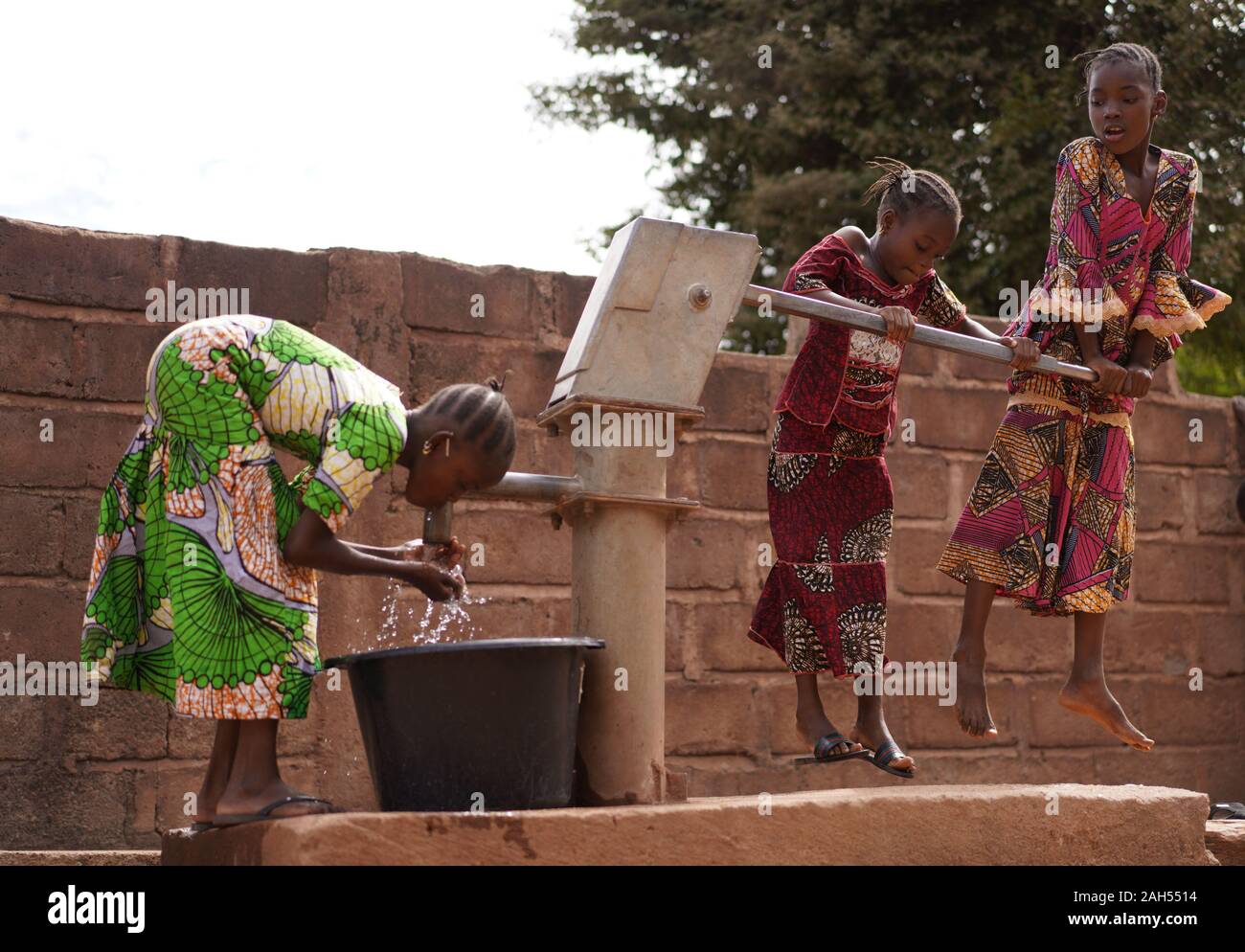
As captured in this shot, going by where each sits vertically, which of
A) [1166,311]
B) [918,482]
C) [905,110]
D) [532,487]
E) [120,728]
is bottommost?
[120,728]

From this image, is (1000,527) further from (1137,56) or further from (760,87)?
(760,87)

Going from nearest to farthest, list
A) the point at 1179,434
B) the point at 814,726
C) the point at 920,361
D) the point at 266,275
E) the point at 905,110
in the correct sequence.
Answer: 1. the point at 814,726
2. the point at 266,275
3. the point at 920,361
4. the point at 1179,434
5. the point at 905,110

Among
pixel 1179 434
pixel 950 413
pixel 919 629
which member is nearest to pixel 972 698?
pixel 919 629

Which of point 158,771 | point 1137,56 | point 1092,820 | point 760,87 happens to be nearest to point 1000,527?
point 1092,820

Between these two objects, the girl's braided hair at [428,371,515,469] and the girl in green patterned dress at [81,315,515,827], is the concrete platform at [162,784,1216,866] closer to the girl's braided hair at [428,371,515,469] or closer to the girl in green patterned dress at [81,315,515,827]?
the girl in green patterned dress at [81,315,515,827]

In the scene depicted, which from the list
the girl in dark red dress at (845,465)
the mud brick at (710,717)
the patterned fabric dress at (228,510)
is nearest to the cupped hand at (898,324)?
the girl in dark red dress at (845,465)

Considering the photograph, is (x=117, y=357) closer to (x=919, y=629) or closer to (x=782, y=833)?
(x=782, y=833)

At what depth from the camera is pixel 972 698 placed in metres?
3.81

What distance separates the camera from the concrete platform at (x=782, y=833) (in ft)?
8.65

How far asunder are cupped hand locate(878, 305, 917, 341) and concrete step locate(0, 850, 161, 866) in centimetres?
224

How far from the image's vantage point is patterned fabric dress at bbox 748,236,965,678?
375cm

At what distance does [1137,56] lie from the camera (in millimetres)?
3820

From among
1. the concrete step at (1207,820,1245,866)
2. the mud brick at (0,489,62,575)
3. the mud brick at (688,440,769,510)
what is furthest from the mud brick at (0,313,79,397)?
the concrete step at (1207,820,1245,866)

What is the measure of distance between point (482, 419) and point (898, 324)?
1014 mm
